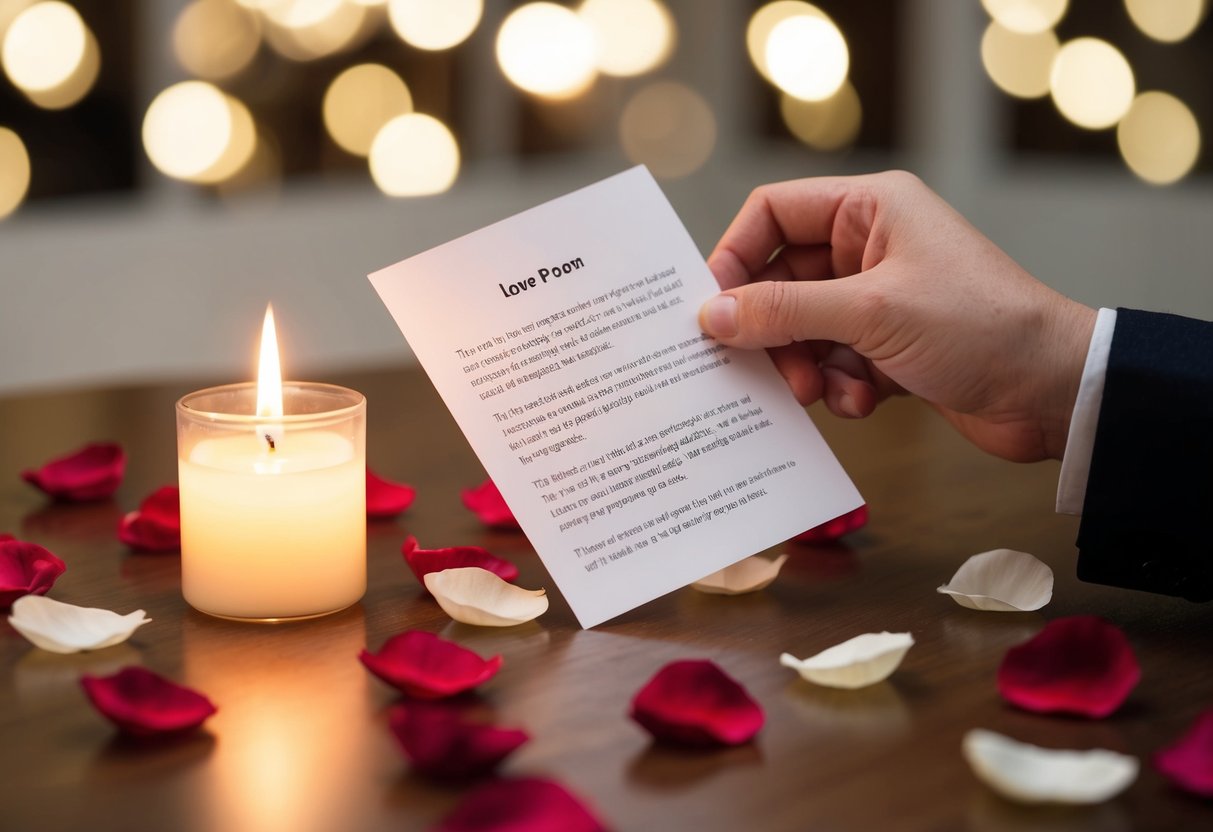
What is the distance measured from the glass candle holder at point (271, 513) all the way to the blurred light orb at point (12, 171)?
9.03 ft

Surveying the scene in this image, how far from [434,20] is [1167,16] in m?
2.16

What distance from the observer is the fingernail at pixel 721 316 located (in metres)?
1.09

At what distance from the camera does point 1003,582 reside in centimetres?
102

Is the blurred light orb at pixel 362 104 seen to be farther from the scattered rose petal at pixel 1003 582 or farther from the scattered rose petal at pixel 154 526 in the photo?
the scattered rose petal at pixel 1003 582

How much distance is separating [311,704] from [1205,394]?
2.28 ft

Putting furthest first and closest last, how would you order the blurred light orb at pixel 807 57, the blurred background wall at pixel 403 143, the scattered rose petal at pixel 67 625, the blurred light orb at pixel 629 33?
the blurred light orb at pixel 629 33, the blurred light orb at pixel 807 57, the blurred background wall at pixel 403 143, the scattered rose petal at pixel 67 625

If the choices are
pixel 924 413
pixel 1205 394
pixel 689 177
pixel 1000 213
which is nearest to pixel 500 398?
pixel 1205 394

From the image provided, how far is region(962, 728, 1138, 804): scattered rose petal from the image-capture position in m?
0.68

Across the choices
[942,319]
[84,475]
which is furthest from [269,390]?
[942,319]

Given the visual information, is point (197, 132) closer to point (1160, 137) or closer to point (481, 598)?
point (1160, 137)

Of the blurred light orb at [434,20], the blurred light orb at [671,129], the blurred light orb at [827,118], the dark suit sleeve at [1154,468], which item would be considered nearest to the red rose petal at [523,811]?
the dark suit sleeve at [1154,468]

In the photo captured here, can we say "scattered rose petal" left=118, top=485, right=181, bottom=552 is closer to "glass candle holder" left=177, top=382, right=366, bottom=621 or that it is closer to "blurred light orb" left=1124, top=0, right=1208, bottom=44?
"glass candle holder" left=177, top=382, right=366, bottom=621

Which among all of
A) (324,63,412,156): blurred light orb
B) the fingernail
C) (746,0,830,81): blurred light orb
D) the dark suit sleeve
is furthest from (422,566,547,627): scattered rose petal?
(746,0,830,81): blurred light orb

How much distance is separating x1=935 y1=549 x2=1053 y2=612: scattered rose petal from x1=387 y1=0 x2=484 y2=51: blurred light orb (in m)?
3.48
